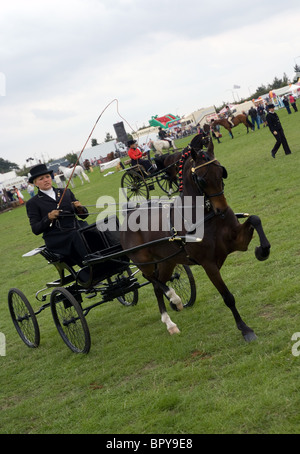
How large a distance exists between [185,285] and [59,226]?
1.97 metres

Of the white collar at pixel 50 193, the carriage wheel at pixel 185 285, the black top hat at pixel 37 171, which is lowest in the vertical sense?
the carriage wheel at pixel 185 285

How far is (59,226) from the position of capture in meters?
7.44

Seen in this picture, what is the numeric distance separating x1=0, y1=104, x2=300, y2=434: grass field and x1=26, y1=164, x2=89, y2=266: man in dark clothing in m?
1.35

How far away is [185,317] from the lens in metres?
7.27

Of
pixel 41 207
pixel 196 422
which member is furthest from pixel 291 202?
pixel 196 422

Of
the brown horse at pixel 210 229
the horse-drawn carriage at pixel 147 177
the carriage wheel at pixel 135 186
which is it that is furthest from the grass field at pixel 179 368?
the carriage wheel at pixel 135 186

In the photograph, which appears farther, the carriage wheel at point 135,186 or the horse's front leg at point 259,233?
the carriage wheel at point 135,186

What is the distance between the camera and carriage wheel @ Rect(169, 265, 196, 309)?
7562 millimetres

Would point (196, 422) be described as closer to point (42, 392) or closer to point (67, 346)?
point (42, 392)

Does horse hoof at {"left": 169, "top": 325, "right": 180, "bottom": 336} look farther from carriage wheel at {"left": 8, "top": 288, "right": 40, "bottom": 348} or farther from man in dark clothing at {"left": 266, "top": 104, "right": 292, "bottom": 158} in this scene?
man in dark clothing at {"left": 266, "top": 104, "right": 292, "bottom": 158}

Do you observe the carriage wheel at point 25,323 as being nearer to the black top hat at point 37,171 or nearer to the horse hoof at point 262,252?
the black top hat at point 37,171

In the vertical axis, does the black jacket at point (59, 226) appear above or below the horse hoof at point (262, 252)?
above

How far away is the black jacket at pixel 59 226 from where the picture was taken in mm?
7301

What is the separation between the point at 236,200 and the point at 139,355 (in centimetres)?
867
